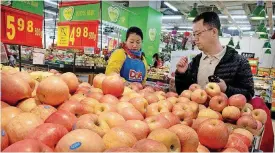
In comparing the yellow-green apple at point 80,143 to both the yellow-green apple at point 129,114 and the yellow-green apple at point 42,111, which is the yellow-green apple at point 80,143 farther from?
the yellow-green apple at point 129,114

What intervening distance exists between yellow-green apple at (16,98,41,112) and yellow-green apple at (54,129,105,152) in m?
0.50

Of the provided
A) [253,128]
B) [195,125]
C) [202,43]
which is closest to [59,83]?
[195,125]

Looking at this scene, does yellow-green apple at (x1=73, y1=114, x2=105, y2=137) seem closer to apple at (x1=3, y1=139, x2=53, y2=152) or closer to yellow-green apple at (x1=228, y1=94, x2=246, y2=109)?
apple at (x1=3, y1=139, x2=53, y2=152)

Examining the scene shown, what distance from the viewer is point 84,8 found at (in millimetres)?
5656

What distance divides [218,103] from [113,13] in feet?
17.5

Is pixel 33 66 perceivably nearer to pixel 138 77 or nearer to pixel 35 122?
pixel 138 77

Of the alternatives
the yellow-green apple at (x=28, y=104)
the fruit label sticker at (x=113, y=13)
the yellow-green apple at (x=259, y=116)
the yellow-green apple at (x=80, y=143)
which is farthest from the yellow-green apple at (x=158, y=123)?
the fruit label sticker at (x=113, y=13)

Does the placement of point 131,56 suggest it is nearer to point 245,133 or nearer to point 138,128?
point 245,133

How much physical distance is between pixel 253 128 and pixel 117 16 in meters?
5.74

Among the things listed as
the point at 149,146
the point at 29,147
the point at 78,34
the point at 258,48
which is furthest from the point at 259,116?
the point at 258,48

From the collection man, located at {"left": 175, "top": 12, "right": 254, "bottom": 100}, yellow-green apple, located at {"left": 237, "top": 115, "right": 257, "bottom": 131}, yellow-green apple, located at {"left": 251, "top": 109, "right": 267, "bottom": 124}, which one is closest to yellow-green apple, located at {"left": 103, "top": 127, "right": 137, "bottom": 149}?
yellow-green apple, located at {"left": 237, "top": 115, "right": 257, "bottom": 131}

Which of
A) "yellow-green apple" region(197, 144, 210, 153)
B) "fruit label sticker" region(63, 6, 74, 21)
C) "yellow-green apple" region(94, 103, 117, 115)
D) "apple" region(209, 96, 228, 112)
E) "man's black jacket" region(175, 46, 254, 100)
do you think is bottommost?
"yellow-green apple" region(197, 144, 210, 153)

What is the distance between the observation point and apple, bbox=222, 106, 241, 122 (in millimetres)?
1756

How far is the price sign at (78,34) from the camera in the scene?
456cm
